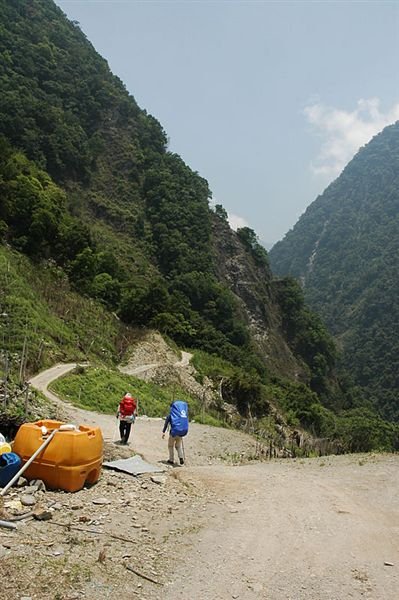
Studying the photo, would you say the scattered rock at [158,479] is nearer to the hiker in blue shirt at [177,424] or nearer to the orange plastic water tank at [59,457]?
the hiker in blue shirt at [177,424]

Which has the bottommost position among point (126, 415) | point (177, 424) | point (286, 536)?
point (126, 415)

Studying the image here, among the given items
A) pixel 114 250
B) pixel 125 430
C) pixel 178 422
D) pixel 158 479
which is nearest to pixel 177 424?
pixel 178 422

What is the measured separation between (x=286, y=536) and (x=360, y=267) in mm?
147936

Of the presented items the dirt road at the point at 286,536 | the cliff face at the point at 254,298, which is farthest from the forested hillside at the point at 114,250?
the dirt road at the point at 286,536

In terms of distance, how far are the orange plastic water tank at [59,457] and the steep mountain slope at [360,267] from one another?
87.6 metres

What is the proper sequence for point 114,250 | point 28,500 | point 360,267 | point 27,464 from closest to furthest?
1. point 28,500
2. point 27,464
3. point 114,250
4. point 360,267

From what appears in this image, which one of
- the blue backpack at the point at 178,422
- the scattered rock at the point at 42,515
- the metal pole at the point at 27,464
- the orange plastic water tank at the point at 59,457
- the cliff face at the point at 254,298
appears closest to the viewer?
the scattered rock at the point at 42,515

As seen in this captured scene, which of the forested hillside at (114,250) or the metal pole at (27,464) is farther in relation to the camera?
the forested hillside at (114,250)

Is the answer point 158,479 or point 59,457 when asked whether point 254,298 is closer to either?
point 158,479

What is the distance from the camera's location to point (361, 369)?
344ft

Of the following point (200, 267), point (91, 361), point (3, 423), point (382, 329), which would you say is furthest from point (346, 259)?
point (3, 423)

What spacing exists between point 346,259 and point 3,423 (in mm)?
154788

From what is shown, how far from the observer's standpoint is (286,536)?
676 centimetres

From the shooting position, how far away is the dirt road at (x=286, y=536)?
17.6 ft
